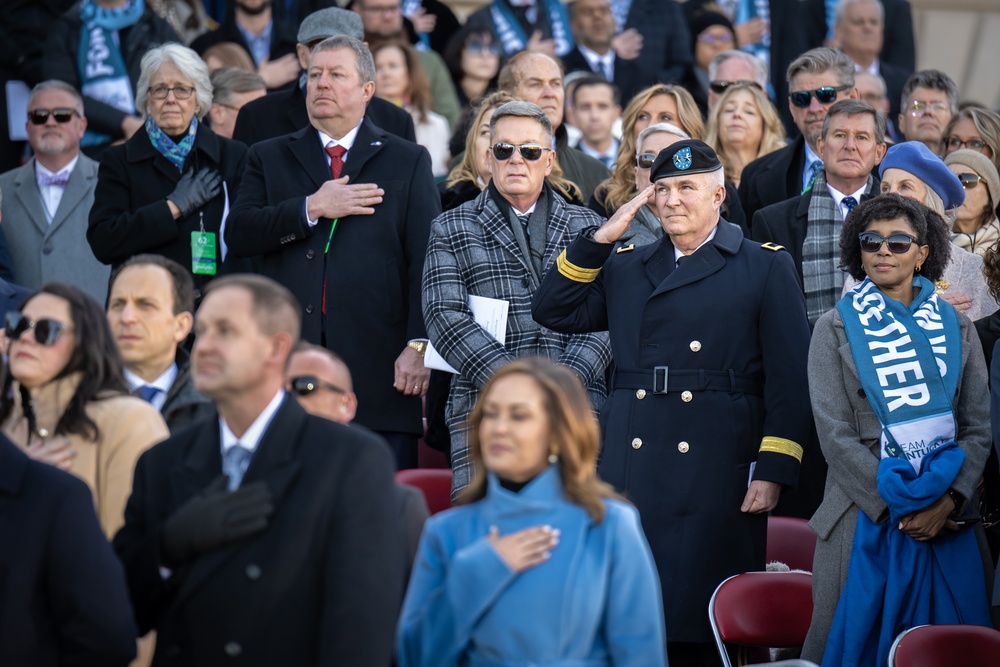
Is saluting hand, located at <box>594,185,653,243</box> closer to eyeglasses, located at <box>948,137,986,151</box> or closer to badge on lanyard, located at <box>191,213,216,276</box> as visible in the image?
badge on lanyard, located at <box>191,213,216,276</box>

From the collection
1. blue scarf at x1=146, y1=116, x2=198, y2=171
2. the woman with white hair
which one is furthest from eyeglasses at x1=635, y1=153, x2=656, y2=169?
blue scarf at x1=146, y1=116, x2=198, y2=171

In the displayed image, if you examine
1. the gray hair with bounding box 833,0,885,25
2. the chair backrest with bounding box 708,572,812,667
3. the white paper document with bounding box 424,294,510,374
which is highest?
the gray hair with bounding box 833,0,885,25

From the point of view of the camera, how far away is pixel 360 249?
7031mm

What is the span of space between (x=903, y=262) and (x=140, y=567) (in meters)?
3.18

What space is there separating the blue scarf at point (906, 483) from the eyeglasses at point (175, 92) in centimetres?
356

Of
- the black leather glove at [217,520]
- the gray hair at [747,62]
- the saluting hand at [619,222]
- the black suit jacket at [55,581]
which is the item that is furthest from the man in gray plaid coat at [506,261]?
the gray hair at [747,62]

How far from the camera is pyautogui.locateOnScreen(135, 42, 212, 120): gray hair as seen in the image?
7859 millimetres

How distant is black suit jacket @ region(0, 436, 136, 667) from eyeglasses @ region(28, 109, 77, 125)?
4938 mm

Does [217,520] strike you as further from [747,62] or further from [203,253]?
[747,62]

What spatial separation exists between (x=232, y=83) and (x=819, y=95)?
339 cm

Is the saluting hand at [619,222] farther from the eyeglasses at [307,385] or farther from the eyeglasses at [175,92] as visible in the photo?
the eyeglasses at [175,92]

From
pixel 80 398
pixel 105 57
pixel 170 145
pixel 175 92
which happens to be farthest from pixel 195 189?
pixel 80 398

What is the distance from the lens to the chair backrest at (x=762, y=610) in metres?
5.42

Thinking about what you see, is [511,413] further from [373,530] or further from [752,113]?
[752,113]
